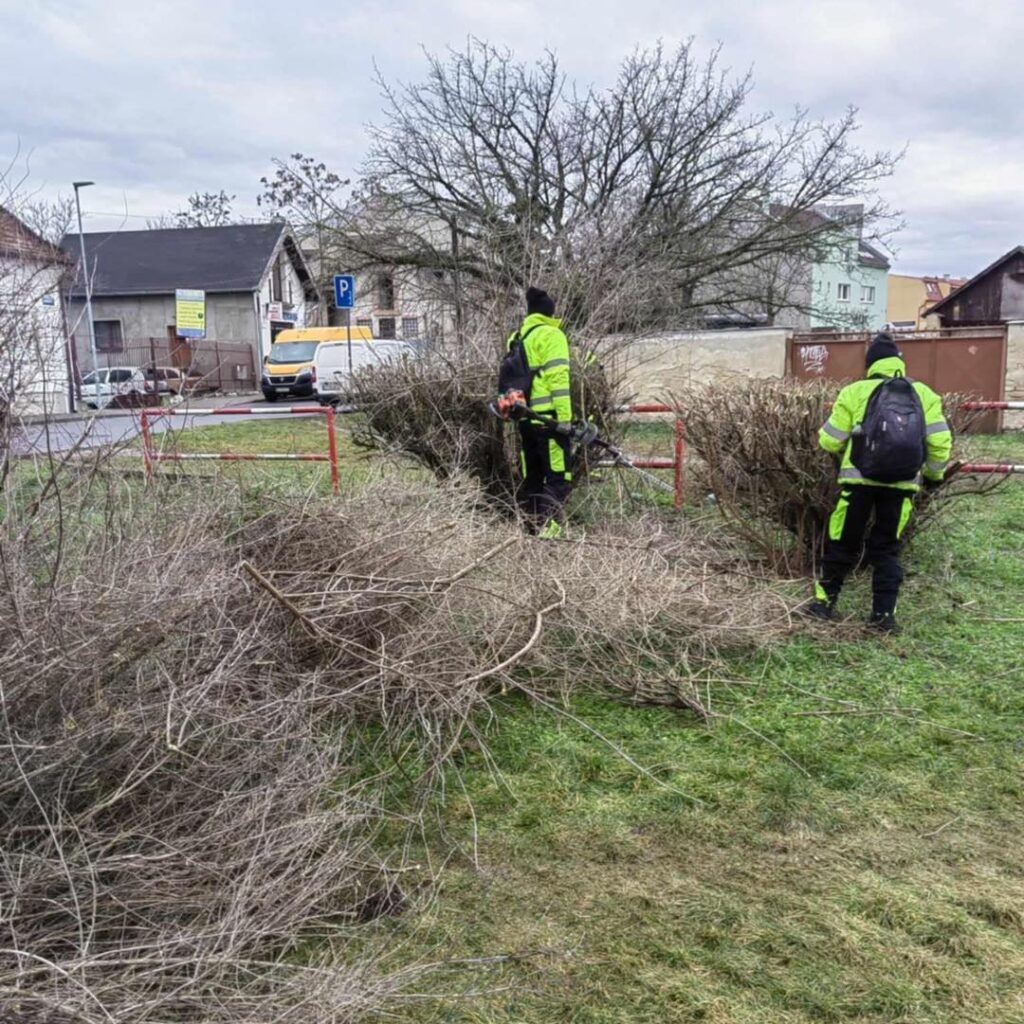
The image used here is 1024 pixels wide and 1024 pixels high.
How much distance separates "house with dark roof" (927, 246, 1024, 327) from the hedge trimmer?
115 ft

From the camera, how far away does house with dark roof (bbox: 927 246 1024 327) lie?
3753 centimetres

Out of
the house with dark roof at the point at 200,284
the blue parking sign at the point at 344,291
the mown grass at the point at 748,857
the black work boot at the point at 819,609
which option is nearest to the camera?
the mown grass at the point at 748,857

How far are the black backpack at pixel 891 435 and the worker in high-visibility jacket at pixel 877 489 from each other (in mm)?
68

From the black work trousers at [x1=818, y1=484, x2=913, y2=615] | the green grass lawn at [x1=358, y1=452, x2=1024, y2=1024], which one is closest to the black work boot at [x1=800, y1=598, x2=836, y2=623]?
the black work trousers at [x1=818, y1=484, x2=913, y2=615]

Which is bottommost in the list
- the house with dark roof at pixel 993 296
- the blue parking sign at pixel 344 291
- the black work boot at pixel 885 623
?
the black work boot at pixel 885 623

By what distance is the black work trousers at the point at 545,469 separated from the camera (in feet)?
20.5

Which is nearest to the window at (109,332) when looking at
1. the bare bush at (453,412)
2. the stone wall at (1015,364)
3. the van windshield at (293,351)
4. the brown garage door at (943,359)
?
the van windshield at (293,351)

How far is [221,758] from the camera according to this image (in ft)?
8.86

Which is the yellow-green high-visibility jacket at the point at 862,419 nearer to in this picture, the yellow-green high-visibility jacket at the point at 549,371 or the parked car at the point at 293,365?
the yellow-green high-visibility jacket at the point at 549,371

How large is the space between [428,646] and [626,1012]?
5.53ft

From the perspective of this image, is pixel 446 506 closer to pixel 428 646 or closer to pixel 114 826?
pixel 428 646

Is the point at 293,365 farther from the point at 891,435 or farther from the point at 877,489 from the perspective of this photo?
the point at 891,435

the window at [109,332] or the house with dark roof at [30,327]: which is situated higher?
the window at [109,332]

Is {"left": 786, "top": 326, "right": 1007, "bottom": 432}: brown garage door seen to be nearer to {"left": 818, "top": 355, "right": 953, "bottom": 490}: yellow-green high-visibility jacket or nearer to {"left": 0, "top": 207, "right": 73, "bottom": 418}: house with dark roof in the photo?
{"left": 818, "top": 355, "right": 953, "bottom": 490}: yellow-green high-visibility jacket
